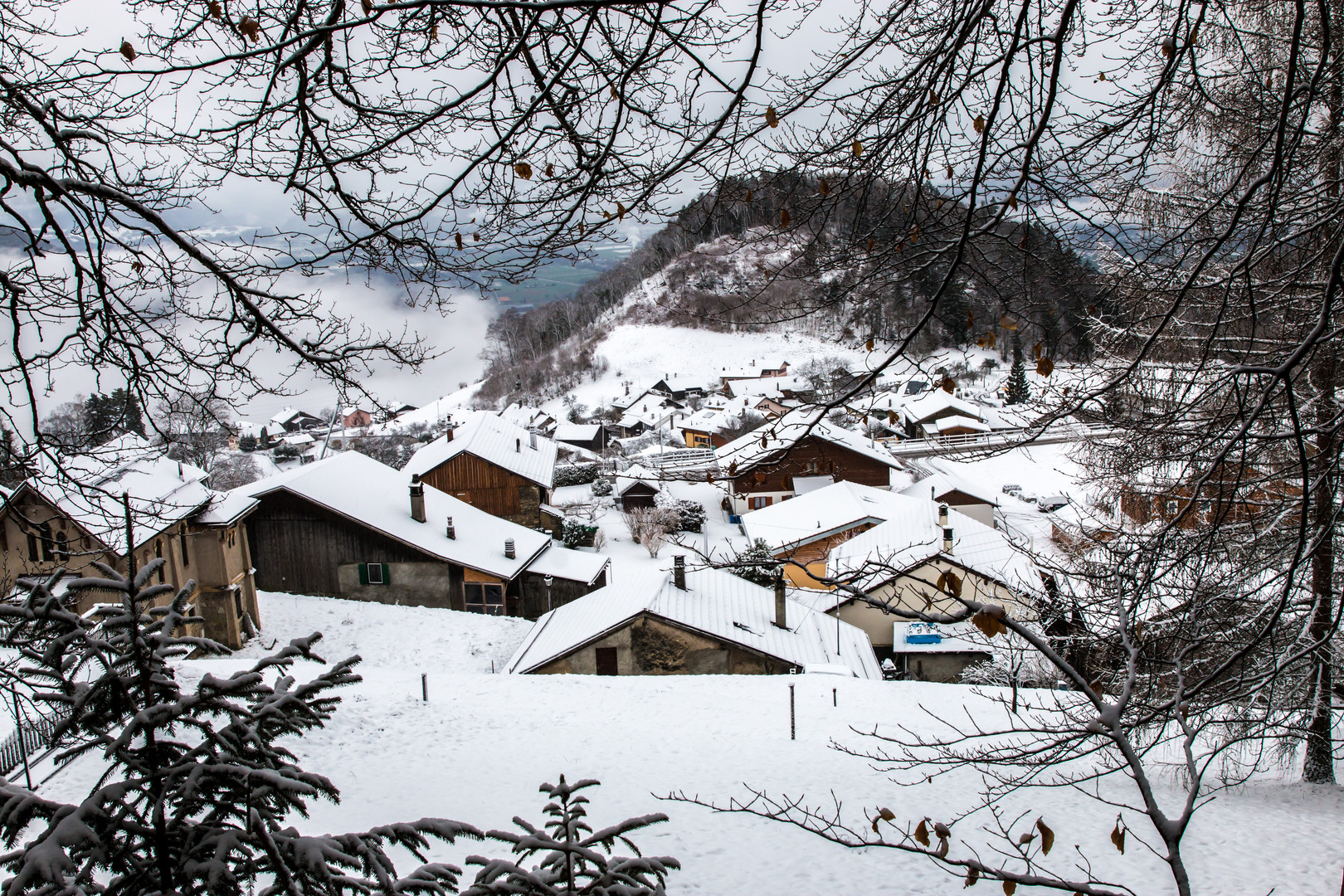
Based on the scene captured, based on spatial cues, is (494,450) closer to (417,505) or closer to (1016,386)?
(417,505)

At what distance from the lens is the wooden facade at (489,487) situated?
3055cm

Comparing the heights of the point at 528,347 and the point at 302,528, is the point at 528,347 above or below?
above

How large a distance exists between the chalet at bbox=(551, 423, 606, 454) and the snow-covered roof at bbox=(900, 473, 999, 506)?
2731 centimetres

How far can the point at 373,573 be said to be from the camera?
21.1 m

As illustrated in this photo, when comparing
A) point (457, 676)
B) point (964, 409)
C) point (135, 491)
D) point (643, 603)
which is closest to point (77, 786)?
point (135, 491)

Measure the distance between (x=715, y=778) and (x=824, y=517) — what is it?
15.6 metres

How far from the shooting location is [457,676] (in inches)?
568

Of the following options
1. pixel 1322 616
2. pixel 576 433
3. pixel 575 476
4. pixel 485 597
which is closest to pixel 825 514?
pixel 485 597

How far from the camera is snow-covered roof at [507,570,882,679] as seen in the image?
50.2ft

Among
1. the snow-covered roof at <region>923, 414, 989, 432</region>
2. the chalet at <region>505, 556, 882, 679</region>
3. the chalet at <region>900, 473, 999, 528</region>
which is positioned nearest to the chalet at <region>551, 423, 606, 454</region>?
the snow-covered roof at <region>923, 414, 989, 432</region>

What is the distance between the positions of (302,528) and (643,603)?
10763 mm

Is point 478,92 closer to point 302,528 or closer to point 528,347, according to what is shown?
point 302,528

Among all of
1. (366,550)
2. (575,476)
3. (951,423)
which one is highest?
(951,423)

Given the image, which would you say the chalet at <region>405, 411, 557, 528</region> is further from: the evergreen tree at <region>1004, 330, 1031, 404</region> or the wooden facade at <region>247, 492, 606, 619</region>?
the evergreen tree at <region>1004, 330, 1031, 404</region>
